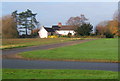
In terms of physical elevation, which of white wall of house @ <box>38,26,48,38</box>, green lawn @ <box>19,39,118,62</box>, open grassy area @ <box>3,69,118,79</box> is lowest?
green lawn @ <box>19,39,118,62</box>

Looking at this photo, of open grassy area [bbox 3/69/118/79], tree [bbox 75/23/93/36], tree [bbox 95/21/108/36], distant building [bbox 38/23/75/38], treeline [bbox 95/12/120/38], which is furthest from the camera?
distant building [bbox 38/23/75/38]

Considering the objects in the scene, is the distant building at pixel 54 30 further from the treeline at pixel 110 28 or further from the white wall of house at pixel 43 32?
the treeline at pixel 110 28

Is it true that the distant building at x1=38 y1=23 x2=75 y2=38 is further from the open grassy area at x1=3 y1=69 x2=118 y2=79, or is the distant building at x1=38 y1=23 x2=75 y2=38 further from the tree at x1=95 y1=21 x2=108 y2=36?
the open grassy area at x1=3 y1=69 x2=118 y2=79

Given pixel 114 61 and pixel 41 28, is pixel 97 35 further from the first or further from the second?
pixel 114 61

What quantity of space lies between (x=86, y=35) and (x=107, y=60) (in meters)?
98.3

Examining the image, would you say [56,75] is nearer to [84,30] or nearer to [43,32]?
[84,30]

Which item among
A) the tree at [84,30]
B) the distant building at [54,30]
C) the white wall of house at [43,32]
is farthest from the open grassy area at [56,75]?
the white wall of house at [43,32]

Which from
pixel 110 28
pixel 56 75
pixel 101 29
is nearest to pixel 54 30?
pixel 101 29

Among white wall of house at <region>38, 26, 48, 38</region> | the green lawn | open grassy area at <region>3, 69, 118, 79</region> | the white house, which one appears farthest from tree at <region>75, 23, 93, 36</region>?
open grassy area at <region>3, 69, 118, 79</region>

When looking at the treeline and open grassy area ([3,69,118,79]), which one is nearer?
open grassy area ([3,69,118,79])

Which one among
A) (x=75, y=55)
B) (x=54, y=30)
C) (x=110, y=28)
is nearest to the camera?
(x=75, y=55)

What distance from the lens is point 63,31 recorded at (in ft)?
510

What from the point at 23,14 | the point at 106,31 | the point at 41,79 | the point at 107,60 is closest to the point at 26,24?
the point at 23,14

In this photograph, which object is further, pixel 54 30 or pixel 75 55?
pixel 54 30
